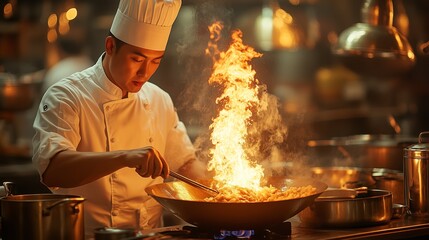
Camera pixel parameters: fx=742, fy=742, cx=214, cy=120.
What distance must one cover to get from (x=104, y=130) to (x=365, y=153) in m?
2.04

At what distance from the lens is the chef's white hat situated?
12.4 feet

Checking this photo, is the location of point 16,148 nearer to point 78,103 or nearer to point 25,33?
point 25,33

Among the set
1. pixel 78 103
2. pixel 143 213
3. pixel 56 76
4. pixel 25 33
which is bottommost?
pixel 143 213

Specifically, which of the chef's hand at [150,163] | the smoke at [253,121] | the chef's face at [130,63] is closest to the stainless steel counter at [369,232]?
the chef's hand at [150,163]

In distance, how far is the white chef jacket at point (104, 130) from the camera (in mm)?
3709

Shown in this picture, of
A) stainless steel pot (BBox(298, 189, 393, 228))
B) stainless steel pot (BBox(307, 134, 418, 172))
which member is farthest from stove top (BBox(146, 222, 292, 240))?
stainless steel pot (BBox(307, 134, 418, 172))

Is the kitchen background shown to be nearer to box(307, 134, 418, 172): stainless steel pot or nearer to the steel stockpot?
box(307, 134, 418, 172): stainless steel pot

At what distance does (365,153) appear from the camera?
5.11m

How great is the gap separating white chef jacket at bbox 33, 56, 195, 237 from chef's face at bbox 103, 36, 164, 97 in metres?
0.12

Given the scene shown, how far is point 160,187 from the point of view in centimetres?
353

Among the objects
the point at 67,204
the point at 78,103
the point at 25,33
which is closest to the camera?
the point at 67,204

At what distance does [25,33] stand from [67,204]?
6202 mm

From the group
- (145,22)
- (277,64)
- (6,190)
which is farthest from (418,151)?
(277,64)

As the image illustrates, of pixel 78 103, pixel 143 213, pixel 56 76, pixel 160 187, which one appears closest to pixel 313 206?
pixel 160 187
